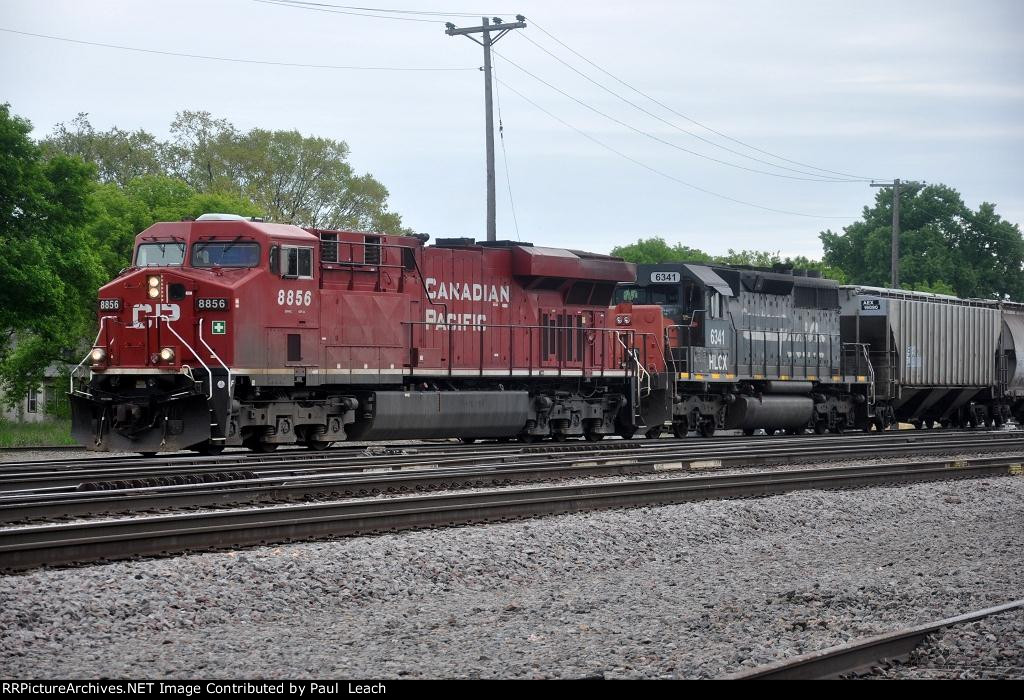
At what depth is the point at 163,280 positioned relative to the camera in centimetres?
1750

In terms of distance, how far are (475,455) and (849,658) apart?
493 inches

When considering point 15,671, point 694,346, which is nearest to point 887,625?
point 15,671

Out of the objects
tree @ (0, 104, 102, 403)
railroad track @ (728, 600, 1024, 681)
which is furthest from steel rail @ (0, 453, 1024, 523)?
tree @ (0, 104, 102, 403)

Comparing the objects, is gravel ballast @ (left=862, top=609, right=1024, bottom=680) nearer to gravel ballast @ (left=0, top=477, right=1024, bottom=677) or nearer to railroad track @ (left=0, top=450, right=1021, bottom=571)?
gravel ballast @ (left=0, top=477, right=1024, bottom=677)

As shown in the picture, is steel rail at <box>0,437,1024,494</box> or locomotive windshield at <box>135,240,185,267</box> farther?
locomotive windshield at <box>135,240,185,267</box>

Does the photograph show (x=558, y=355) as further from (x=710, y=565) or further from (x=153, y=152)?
(x=153, y=152)

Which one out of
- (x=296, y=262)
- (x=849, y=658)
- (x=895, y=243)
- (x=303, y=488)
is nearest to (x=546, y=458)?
(x=296, y=262)

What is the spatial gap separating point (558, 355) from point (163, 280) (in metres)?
8.33

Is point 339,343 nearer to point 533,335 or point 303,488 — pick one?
point 533,335

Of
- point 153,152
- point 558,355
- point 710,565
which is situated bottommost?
point 710,565

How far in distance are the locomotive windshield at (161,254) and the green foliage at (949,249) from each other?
76151 millimetres

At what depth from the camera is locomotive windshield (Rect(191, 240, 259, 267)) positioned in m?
17.8

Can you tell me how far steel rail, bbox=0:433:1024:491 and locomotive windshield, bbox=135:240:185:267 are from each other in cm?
368

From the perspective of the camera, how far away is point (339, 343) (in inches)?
742
